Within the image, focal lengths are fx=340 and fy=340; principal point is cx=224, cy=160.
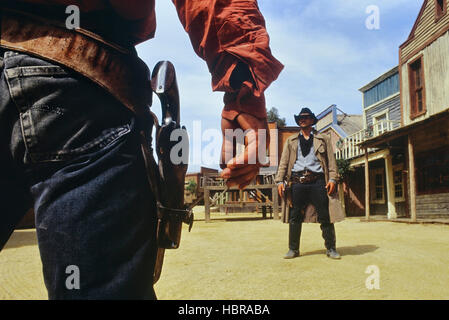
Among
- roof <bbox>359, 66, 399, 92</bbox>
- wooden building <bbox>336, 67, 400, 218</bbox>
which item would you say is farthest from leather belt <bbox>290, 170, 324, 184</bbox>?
roof <bbox>359, 66, 399, 92</bbox>

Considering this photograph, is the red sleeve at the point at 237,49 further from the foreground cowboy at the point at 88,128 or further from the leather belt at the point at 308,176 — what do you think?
the leather belt at the point at 308,176

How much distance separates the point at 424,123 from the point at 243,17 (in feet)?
36.9

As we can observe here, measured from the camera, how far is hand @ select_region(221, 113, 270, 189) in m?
1.07

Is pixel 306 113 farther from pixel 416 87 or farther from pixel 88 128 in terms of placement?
pixel 416 87

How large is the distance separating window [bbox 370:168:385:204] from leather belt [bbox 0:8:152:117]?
19072 mm

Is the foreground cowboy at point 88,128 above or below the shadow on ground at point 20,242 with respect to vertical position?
above

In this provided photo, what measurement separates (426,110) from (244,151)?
14065mm

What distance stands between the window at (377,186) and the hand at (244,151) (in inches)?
740

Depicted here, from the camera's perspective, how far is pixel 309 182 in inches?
199

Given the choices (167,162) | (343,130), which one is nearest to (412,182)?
(167,162)

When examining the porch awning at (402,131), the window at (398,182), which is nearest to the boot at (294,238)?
the porch awning at (402,131)

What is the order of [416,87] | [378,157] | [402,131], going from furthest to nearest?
[378,157] → [416,87] → [402,131]

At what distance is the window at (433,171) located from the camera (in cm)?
1164

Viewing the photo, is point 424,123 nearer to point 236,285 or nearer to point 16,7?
point 236,285
